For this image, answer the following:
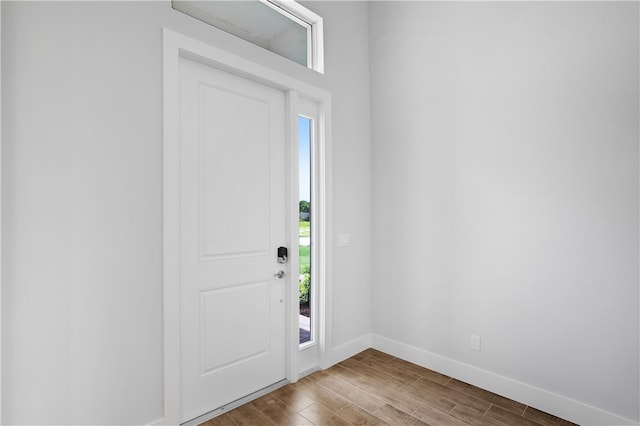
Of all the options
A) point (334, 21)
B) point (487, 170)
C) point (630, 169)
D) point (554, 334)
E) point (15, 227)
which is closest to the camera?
point (15, 227)

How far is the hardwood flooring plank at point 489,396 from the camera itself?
7.10 feet

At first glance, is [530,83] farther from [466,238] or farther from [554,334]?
[554,334]

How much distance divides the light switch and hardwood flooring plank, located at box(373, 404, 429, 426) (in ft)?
4.15

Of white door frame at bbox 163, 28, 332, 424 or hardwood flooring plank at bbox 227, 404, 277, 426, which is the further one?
hardwood flooring plank at bbox 227, 404, 277, 426

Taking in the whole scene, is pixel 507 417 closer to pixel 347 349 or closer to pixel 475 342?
pixel 475 342

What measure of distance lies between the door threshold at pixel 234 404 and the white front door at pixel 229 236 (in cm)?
3

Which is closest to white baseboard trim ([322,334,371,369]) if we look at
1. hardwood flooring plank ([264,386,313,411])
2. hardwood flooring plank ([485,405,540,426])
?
hardwood flooring plank ([264,386,313,411])

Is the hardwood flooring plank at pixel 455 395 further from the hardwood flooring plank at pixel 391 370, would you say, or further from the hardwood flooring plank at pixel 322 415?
the hardwood flooring plank at pixel 322 415

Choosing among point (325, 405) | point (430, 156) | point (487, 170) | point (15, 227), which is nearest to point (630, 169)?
point (487, 170)

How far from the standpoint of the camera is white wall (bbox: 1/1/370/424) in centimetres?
143

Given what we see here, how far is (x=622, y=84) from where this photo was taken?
1.88 m

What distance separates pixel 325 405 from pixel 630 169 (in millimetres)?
2328

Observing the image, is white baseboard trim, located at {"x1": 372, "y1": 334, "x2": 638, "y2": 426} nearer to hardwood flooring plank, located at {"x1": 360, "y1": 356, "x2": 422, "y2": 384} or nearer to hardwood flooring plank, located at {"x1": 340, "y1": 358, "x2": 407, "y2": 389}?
hardwood flooring plank, located at {"x1": 360, "y1": 356, "x2": 422, "y2": 384}

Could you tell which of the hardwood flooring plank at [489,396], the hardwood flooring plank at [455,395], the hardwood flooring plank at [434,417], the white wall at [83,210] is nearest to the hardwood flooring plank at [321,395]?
the hardwood flooring plank at [434,417]
